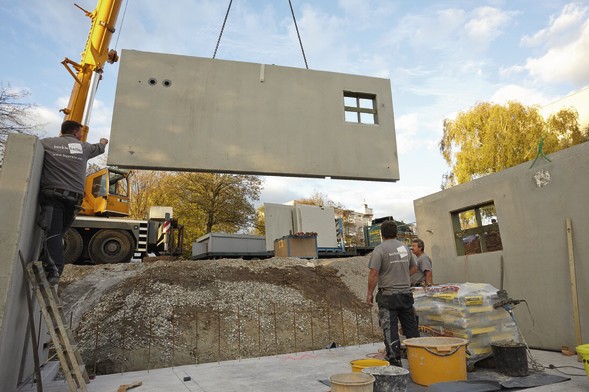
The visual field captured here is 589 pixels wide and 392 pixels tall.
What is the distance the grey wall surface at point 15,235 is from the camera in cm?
282

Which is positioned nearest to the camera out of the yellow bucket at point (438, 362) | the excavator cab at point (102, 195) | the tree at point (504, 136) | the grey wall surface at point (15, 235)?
the grey wall surface at point (15, 235)

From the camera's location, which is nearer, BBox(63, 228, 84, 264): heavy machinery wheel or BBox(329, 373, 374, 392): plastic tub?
BBox(329, 373, 374, 392): plastic tub

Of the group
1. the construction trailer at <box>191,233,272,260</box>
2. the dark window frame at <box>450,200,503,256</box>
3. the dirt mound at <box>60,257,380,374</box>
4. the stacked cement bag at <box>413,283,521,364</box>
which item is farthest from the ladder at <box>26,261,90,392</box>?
the construction trailer at <box>191,233,272,260</box>

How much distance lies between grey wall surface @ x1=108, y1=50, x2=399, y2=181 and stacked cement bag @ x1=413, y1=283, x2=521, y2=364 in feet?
8.88

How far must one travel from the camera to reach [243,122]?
19.5 feet

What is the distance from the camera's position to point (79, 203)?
12.3 ft

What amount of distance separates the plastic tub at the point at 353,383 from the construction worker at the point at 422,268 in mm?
2915

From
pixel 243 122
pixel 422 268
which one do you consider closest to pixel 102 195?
pixel 243 122

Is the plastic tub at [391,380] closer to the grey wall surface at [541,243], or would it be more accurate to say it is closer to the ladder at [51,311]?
the ladder at [51,311]

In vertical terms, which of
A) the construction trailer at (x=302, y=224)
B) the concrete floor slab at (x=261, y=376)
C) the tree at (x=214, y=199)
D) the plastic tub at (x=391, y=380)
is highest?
the tree at (x=214, y=199)

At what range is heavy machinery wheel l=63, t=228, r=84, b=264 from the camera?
35.4ft

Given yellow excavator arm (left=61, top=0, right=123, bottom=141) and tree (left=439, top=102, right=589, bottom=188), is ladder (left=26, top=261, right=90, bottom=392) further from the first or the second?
tree (left=439, top=102, right=589, bottom=188)

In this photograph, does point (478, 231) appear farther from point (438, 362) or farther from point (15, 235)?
point (15, 235)

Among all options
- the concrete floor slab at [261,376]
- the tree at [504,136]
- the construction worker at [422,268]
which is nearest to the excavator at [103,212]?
the concrete floor slab at [261,376]
